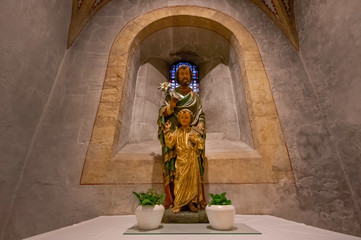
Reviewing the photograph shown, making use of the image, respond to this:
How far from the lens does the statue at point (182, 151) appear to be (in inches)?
107

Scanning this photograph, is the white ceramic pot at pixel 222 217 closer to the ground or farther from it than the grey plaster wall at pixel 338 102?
closer to the ground

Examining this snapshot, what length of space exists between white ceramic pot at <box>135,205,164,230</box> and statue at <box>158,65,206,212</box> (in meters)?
0.51

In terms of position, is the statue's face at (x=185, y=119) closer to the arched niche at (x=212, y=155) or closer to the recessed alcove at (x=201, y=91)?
the arched niche at (x=212, y=155)

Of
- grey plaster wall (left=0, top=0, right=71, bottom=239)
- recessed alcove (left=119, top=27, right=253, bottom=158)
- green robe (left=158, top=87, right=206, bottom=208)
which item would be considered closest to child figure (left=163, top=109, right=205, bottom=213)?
green robe (left=158, top=87, right=206, bottom=208)

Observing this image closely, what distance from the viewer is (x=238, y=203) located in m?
3.26

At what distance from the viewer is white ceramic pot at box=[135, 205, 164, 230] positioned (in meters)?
2.11

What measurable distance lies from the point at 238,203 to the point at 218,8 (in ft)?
15.1

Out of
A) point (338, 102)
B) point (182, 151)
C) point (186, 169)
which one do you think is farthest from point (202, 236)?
point (338, 102)

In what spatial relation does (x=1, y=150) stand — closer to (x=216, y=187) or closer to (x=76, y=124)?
(x=76, y=124)

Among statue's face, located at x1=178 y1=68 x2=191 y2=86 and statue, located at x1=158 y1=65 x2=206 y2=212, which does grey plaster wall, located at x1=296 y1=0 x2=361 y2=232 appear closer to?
statue, located at x1=158 y1=65 x2=206 y2=212

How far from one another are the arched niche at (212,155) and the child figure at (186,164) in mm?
761

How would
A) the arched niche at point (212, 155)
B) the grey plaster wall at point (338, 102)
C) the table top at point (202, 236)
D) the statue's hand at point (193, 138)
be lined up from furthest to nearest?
the arched niche at point (212, 155) → the grey plaster wall at point (338, 102) → the statue's hand at point (193, 138) → the table top at point (202, 236)

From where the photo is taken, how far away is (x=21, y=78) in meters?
3.40

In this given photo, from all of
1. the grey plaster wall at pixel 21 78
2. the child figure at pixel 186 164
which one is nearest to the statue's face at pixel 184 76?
the child figure at pixel 186 164
